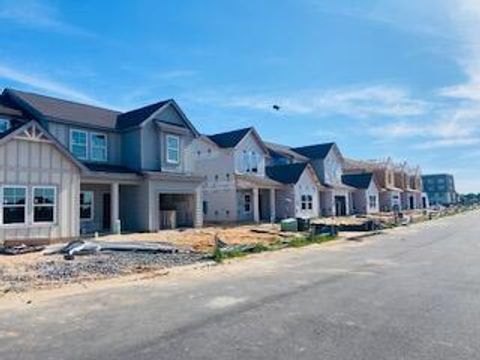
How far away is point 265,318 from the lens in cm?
784

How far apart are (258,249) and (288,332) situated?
12.9 metres

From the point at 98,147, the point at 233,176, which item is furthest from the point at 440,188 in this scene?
the point at 98,147

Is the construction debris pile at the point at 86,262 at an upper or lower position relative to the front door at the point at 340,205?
lower

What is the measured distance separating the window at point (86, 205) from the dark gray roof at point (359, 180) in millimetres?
39396

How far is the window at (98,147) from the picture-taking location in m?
27.1

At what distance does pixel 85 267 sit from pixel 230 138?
91.3 feet

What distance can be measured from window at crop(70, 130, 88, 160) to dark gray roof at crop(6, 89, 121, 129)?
2.13ft

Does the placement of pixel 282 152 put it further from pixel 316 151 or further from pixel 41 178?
pixel 41 178

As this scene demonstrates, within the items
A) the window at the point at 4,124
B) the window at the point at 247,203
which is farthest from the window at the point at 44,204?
the window at the point at 247,203

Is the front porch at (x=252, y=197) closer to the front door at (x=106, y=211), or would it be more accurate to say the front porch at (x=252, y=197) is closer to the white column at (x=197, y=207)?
the white column at (x=197, y=207)

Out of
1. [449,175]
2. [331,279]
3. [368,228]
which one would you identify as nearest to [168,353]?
[331,279]

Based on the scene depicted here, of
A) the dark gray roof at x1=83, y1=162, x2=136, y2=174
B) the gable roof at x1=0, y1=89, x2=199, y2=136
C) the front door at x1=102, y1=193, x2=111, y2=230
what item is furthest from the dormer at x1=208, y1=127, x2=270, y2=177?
the front door at x1=102, y1=193, x2=111, y2=230

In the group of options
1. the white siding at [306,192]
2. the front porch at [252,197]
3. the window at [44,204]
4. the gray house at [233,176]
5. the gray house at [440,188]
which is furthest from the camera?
the gray house at [440,188]

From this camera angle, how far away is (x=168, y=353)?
6.03m
